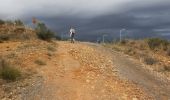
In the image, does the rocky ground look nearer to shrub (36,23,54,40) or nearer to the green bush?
shrub (36,23,54,40)

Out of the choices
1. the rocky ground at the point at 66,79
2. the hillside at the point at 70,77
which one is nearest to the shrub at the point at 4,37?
the hillside at the point at 70,77

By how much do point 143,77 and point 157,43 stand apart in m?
21.2

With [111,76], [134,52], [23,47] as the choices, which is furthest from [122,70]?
[134,52]

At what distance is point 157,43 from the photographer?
48.6 metres

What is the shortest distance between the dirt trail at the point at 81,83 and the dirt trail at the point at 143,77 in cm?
61

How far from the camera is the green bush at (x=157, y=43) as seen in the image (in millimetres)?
46878

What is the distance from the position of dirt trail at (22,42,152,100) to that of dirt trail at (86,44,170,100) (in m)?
0.61

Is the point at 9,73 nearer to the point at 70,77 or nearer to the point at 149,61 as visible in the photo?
the point at 70,77

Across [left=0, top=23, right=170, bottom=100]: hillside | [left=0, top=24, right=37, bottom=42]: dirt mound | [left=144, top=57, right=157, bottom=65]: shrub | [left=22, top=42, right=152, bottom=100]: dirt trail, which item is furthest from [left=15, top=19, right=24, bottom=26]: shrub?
[left=22, top=42, right=152, bottom=100]: dirt trail

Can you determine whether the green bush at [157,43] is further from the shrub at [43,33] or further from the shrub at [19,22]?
the shrub at [19,22]

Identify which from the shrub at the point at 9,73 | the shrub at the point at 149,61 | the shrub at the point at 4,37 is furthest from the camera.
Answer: the shrub at the point at 4,37

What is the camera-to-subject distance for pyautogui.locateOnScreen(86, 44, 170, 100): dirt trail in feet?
79.1

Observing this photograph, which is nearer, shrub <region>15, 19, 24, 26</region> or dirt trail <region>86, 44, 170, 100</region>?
dirt trail <region>86, 44, 170, 100</region>

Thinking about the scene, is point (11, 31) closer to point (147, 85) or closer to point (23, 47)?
point (23, 47)
